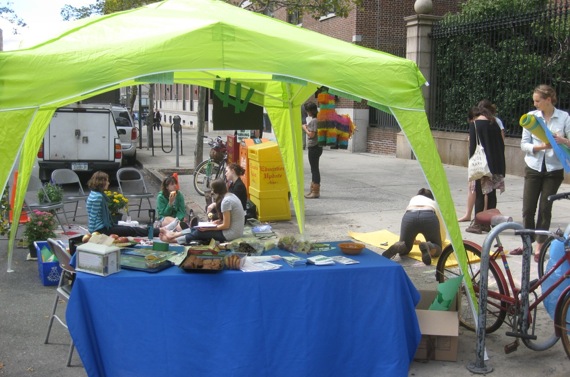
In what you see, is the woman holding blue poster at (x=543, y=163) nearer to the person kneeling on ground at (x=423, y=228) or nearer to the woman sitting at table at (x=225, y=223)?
the person kneeling on ground at (x=423, y=228)

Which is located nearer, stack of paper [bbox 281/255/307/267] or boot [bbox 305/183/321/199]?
stack of paper [bbox 281/255/307/267]

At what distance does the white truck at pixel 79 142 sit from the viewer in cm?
1495

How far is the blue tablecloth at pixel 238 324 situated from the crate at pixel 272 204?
18.5ft

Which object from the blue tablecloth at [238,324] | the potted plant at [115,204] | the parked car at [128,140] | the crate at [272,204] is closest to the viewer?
the blue tablecloth at [238,324]

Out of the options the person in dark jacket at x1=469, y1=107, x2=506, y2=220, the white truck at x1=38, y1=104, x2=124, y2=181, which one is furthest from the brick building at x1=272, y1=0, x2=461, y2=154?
the person in dark jacket at x1=469, y1=107, x2=506, y2=220

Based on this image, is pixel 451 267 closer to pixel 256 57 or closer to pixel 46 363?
pixel 256 57

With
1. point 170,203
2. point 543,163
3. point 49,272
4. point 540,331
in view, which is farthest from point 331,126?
point 540,331

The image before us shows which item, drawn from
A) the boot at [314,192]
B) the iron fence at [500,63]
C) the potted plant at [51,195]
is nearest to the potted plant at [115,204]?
the potted plant at [51,195]

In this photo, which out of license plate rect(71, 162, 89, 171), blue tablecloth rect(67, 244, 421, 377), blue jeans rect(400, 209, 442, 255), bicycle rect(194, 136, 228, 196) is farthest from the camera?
license plate rect(71, 162, 89, 171)

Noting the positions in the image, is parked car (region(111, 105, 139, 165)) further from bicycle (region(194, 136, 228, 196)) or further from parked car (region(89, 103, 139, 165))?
bicycle (region(194, 136, 228, 196))

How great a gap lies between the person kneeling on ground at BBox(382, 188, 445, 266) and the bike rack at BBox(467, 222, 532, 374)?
275 centimetres

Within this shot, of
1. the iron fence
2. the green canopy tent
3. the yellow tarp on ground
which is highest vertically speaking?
the iron fence

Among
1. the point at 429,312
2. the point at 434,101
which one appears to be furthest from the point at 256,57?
the point at 434,101

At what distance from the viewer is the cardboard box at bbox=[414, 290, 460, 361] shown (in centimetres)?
516
